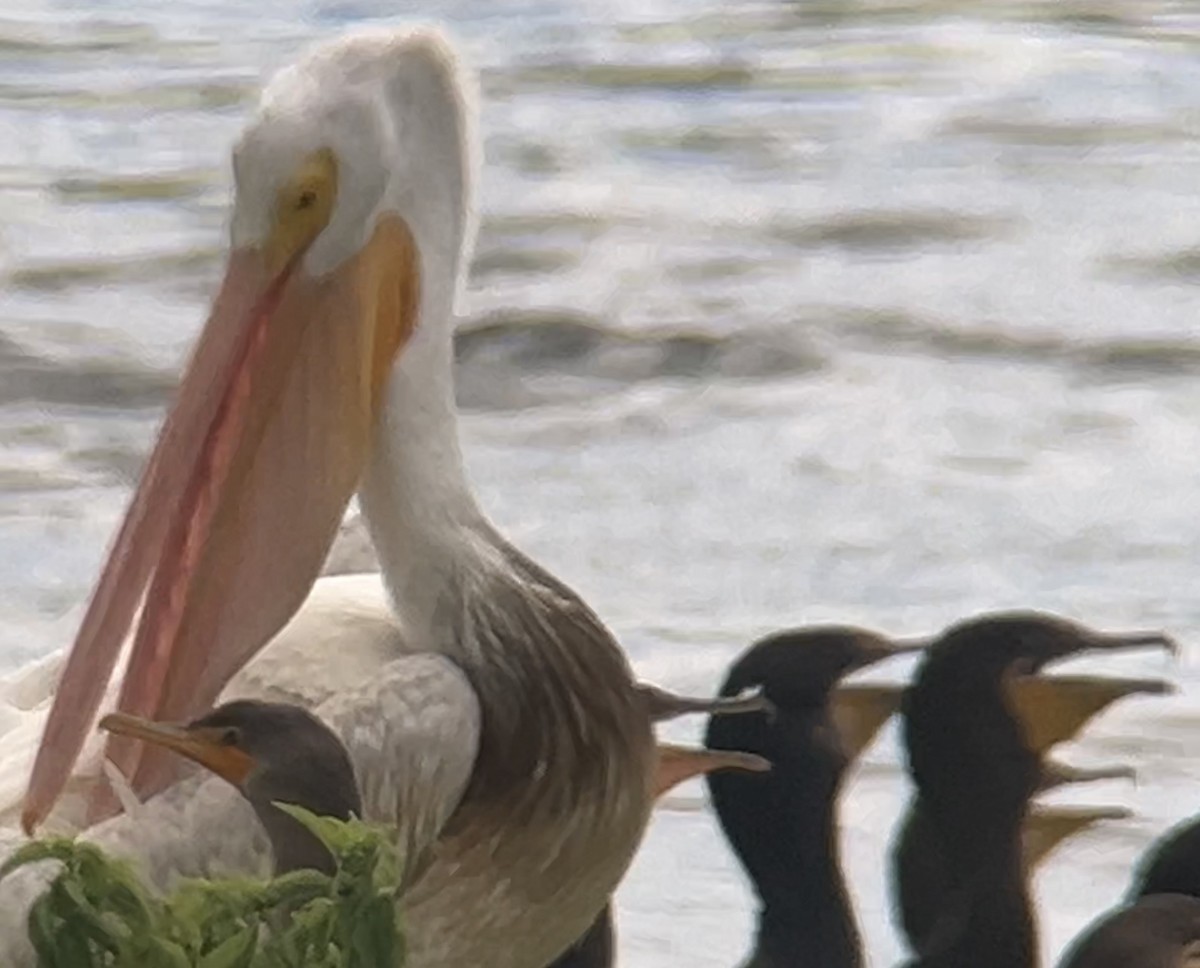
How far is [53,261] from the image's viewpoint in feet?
15.9

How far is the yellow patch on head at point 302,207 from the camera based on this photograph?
2.49m

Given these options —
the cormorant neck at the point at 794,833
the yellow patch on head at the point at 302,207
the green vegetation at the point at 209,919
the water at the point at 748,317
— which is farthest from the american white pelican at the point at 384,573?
the green vegetation at the point at 209,919

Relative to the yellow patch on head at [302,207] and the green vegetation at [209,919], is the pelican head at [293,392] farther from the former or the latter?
the green vegetation at [209,919]

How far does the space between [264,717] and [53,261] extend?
2734mm

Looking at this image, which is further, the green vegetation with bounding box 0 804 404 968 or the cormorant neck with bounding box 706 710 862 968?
the cormorant neck with bounding box 706 710 862 968

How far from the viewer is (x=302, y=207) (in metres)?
2.50

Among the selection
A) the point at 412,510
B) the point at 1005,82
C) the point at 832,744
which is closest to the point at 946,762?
the point at 832,744

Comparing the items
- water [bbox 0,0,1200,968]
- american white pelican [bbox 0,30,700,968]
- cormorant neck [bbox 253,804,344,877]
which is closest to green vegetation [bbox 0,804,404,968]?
cormorant neck [bbox 253,804,344,877]

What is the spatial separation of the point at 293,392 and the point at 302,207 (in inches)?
5.0

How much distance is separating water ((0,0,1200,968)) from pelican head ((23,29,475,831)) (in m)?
0.69

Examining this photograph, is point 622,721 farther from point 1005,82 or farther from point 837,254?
point 1005,82

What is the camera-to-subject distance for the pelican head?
2.46m

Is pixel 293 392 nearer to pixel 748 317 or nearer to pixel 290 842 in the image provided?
pixel 290 842

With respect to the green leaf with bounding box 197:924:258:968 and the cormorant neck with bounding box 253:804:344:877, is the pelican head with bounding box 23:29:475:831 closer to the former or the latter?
the cormorant neck with bounding box 253:804:344:877
